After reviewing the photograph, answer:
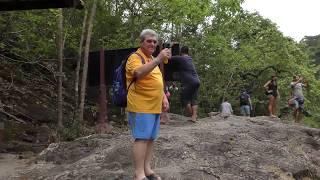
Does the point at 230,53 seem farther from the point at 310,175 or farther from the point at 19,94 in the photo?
the point at 310,175

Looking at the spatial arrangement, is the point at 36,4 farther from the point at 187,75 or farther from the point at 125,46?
the point at 125,46

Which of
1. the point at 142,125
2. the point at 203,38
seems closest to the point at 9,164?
the point at 142,125

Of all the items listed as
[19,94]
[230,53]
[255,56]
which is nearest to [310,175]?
[19,94]

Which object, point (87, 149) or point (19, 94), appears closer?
point (87, 149)

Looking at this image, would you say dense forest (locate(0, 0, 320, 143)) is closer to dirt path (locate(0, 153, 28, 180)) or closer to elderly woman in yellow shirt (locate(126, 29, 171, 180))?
dirt path (locate(0, 153, 28, 180))

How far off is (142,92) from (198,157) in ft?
7.87

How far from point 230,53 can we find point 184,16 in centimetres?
704

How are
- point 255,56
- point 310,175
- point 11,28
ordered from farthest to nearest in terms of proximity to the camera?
1. point 255,56
2. point 11,28
3. point 310,175

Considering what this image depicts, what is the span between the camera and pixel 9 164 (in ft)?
27.2

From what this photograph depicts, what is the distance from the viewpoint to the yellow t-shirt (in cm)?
483

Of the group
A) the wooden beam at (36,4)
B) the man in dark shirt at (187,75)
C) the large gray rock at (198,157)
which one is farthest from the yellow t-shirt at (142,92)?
the man in dark shirt at (187,75)

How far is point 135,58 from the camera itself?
491 centimetres

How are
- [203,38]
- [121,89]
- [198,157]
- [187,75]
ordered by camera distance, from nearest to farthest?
[121,89] < [198,157] < [187,75] < [203,38]

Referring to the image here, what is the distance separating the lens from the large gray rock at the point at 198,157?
630 cm
